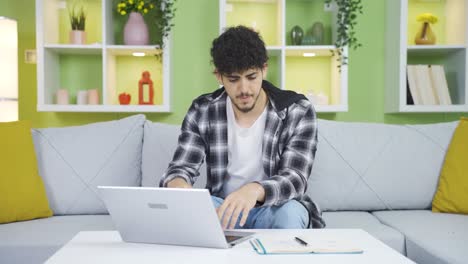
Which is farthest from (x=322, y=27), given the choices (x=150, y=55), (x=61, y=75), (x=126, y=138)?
(x=61, y=75)

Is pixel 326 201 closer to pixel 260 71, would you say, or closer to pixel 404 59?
pixel 260 71

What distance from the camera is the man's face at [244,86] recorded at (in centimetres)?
185

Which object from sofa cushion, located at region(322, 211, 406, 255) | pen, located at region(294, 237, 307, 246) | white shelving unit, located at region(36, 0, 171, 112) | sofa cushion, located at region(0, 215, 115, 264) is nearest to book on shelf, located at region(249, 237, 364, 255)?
pen, located at region(294, 237, 307, 246)

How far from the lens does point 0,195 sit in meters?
2.19

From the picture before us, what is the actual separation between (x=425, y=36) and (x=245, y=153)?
5.92 feet

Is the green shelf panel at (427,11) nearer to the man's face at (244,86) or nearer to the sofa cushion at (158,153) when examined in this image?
the sofa cushion at (158,153)

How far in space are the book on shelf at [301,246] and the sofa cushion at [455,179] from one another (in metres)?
1.22

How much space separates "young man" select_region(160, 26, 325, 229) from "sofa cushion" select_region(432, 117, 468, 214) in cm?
74

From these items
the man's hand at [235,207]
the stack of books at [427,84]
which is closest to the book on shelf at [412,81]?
the stack of books at [427,84]

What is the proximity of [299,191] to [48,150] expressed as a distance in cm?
128

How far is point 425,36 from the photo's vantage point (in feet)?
10.6

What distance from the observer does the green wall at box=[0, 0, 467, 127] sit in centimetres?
335

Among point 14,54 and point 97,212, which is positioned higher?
point 14,54

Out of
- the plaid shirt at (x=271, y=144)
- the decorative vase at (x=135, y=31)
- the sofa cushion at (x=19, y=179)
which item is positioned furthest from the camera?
the decorative vase at (x=135, y=31)
